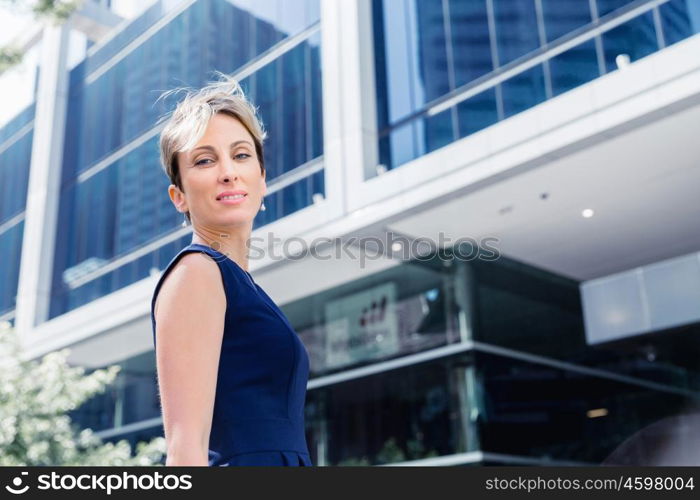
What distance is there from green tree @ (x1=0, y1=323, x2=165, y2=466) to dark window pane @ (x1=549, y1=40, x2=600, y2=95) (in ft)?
26.8

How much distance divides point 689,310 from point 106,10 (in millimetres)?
16068

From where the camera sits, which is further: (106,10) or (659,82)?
(106,10)

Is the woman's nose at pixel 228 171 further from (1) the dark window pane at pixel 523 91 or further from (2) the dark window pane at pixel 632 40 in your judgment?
(1) the dark window pane at pixel 523 91

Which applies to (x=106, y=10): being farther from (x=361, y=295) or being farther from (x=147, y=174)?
(x=361, y=295)

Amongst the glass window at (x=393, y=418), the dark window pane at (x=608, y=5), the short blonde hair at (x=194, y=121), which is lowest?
the short blonde hair at (x=194, y=121)

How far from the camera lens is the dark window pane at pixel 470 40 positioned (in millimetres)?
12516

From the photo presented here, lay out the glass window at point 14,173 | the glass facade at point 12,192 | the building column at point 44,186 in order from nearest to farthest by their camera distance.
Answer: the building column at point 44,186, the glass facade at point 12,192, the glass window at point 14,173

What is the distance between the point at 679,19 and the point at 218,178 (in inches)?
382

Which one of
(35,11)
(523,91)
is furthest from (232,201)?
(523,91)

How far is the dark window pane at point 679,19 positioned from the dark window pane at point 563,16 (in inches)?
48.8

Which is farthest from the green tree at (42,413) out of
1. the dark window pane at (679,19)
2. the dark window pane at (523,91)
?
the dark window pane at (679,19)

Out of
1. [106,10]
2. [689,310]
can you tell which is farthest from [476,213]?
[106,10]

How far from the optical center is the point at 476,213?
1273 centimetres

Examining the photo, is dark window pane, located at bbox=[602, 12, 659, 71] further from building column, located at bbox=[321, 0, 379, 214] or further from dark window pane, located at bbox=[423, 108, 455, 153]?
building column, located at bbox=[321, 0, 379, 214]
